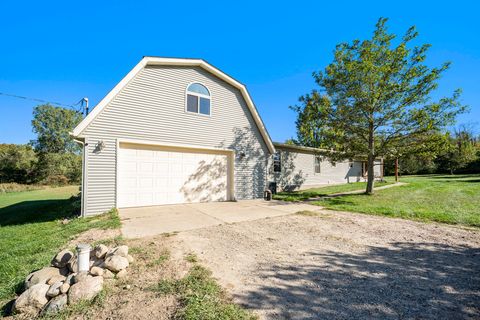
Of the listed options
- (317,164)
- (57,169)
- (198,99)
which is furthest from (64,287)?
(57,169)

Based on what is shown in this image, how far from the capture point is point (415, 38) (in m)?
9.91

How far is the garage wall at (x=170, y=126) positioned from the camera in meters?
6.84

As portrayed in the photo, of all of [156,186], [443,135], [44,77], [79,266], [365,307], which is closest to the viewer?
[365,307]

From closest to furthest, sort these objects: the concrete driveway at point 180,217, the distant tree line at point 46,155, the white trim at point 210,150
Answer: the concrete driveway at point 180,217, the white trim at point 210,150, the distant tree line at point 46,155

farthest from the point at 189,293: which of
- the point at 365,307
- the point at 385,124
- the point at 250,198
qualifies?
the point at 385,124

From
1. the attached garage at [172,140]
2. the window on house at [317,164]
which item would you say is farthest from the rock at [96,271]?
the window on house at [317,164]

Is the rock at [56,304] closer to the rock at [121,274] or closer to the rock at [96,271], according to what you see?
the rock at [96,271]

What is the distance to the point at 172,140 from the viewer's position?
823cm

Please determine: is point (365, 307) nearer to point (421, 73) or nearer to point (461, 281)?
point (461, 281)

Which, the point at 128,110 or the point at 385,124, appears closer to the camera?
the point at 128,110

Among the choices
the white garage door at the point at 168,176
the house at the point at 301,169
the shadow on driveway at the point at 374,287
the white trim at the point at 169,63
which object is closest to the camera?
the shadow on driveway at the point at 374,287

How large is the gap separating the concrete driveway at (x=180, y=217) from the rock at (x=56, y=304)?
7.33 ft

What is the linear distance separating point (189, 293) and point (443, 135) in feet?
40.7

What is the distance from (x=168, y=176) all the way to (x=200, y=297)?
646cm
